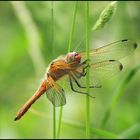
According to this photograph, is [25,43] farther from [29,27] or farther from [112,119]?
[112,119]

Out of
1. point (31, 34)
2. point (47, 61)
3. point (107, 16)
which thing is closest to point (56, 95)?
point (107, 16)

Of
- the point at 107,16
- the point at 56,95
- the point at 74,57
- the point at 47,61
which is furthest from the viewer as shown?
the point at 47,61

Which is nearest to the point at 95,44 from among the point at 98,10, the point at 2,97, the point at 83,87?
the point at 98,10

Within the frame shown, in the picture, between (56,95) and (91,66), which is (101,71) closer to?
(91,66)

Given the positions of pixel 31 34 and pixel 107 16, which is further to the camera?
pixel 31 34

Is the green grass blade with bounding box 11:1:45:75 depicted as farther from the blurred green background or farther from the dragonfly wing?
the dragonfly wing

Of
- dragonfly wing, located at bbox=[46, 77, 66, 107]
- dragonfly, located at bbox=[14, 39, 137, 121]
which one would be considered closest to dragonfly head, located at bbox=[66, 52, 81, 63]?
dragonfly, located at bbox=[14, 39, 137, 121]

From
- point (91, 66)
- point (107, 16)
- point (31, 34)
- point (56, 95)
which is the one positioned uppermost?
point (31, 34)
